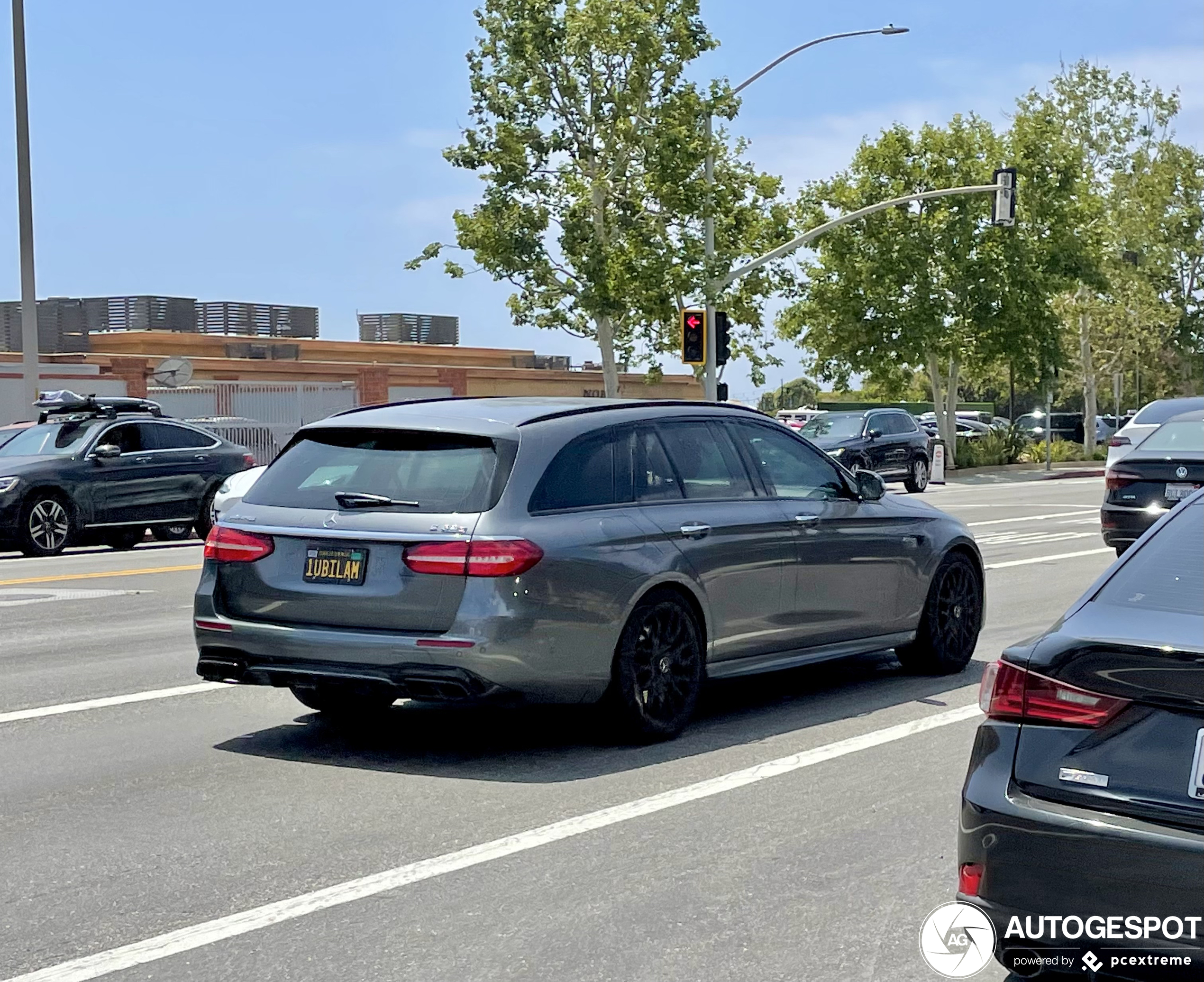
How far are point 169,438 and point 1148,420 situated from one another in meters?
11.7

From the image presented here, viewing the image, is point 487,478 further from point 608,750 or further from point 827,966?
point 827,966

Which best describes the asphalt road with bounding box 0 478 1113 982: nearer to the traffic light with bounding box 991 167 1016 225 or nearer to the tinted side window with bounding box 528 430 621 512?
the tinted side window with bounding box 528 430 621 512

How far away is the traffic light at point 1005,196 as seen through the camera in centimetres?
3666

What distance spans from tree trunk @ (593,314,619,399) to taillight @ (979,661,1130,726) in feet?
138

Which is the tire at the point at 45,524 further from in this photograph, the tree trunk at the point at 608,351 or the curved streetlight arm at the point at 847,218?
the tree trunk at the point at 608,351

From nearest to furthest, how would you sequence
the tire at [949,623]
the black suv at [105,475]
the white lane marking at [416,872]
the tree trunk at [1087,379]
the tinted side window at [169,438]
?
the white lane marking at [416,872], the tire at [949,623], the black suv at [105,475], the tinted side window at [169,438], the tree trunk at [1087,379]

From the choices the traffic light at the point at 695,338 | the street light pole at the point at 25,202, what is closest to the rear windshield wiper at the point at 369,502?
the street light pole at the point at 25,202

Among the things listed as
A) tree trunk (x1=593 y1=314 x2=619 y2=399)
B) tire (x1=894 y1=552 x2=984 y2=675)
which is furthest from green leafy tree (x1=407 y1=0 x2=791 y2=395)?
tire (x1=894 y1=552 x2=984 y2=675)

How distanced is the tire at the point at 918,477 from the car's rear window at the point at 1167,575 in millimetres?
32848

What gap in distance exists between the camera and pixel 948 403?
54625mm

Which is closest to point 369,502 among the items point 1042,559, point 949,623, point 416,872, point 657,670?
point 657,670

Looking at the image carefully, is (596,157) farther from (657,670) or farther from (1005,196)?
(657,670)

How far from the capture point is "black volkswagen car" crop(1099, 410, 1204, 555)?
1551cm

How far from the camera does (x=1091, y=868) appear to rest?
3.99m
